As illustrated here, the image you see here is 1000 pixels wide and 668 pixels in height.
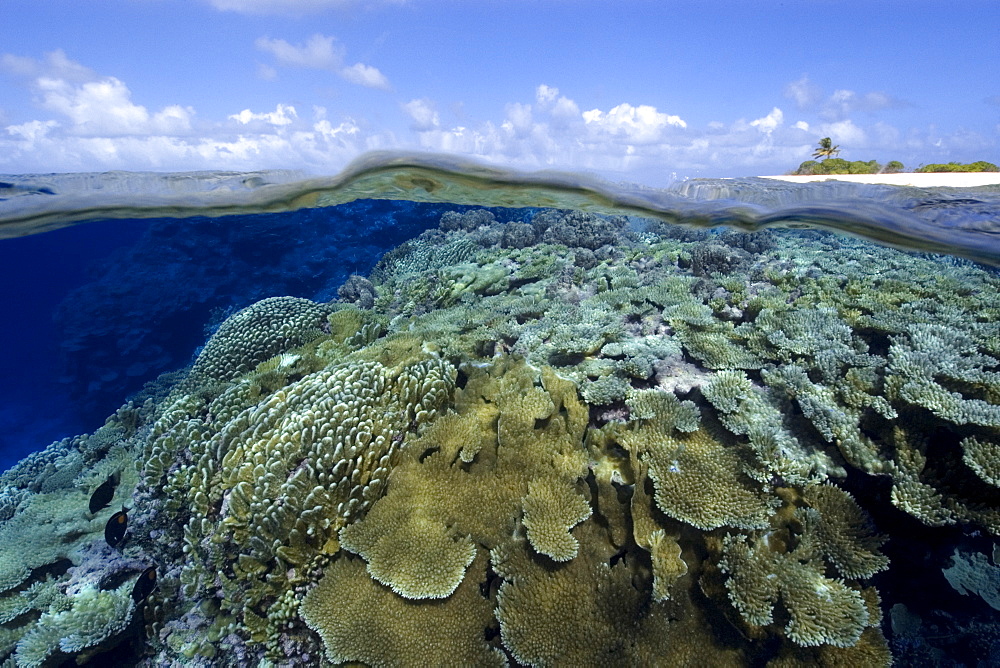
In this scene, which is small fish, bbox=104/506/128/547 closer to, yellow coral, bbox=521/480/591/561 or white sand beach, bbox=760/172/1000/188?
yellow coral, bbox=521/480/591/561

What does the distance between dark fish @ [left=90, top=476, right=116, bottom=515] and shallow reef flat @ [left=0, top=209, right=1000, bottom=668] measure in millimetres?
611

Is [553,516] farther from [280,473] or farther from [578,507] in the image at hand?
[280,473]

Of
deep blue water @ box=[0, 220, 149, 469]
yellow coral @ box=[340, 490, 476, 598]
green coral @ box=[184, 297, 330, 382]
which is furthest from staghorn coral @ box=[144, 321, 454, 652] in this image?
deep blue water @ box=[0, 220, 149, 469]

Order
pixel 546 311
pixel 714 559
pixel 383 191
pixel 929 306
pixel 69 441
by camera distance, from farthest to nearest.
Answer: pixel 383 191, pixel 69 441, pixel 546 311, pixel 929 306, pixel 714 559

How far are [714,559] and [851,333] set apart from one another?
11.5 ft

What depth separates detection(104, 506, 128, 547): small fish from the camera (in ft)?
18.4

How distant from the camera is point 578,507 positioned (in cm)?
356

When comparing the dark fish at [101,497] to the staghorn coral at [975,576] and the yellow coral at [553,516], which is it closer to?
the yellow coral at [553,516]

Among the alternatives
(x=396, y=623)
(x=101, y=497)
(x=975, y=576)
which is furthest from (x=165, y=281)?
(x=975, y=576)

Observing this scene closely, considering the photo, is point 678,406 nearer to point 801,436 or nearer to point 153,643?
point 801,436

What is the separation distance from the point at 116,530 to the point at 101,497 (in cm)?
155

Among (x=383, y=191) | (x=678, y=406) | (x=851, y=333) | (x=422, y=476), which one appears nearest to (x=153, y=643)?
(x=422, y=476)

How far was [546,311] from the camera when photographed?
6719mm

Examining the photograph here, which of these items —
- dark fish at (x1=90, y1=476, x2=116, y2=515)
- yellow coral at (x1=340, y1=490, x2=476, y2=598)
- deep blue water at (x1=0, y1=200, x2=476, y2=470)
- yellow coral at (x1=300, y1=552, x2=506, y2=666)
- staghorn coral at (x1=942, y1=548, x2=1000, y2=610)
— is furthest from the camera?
deep blue water at (x1=0, y1=200, x2=476, y2=470)
